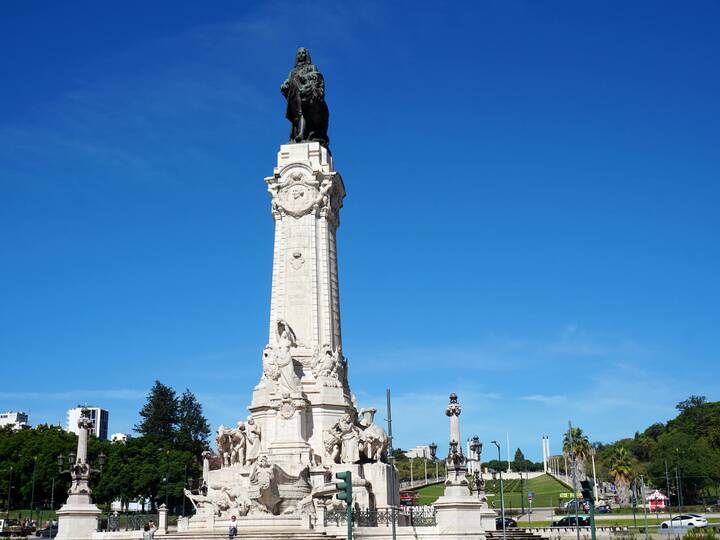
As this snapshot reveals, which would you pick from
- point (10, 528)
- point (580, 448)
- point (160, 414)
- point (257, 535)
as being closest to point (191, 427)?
point (160, 414)

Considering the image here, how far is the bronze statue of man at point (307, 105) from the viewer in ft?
151

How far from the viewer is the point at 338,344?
42062 millimetres

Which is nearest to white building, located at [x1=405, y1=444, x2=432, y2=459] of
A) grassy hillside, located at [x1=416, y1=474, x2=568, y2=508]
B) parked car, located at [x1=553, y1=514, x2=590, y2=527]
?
grassy hillside, located at [x1=416, y1=474, x2=568, y2=508]

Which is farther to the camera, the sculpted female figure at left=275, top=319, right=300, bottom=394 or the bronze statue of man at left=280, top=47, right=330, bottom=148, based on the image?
the bronze statue of man at left=280, top=47, right=330, bottom=148

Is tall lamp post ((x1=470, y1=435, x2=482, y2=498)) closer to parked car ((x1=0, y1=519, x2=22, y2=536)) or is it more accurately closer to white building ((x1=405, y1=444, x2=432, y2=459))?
parked car ((x1=0, y1=519, x2=22, y2=536))

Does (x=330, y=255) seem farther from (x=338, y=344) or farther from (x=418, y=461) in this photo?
(x=418, y=461)

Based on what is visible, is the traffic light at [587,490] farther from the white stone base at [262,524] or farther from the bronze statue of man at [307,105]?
the bronze statue of man at [307,105]

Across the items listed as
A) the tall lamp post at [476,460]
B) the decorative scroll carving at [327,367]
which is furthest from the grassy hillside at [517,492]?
the decorative scroll carving at [327,367]

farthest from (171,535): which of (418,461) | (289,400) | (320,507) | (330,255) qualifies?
(418,461)

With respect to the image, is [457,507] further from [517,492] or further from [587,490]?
[517,492]

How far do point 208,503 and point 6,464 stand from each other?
42.3 meters

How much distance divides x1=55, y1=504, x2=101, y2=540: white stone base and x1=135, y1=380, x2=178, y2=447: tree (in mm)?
46974

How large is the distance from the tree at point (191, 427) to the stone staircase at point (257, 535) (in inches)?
1897

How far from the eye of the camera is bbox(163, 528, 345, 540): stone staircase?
96.3 feet
